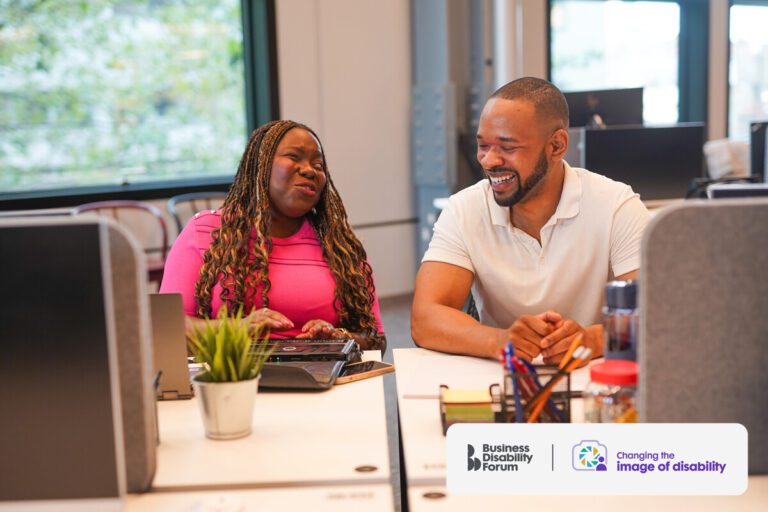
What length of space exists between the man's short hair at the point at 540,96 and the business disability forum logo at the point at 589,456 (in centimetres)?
118

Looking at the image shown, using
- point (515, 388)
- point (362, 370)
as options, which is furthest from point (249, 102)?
point (515, 388)

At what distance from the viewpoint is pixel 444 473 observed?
4.08 ft

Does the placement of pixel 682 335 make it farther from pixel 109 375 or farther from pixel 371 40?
pixel 371 40

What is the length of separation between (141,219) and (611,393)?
402cm

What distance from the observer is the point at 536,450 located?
1254 mm

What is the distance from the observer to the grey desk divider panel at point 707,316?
45.1 inches

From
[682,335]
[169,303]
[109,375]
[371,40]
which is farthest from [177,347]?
[371,40]

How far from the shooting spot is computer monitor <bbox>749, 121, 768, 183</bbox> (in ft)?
14.6

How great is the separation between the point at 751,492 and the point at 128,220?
419cm

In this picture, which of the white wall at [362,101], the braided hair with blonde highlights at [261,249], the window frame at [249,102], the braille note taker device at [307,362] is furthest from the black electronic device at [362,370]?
the white wall at [362,101]

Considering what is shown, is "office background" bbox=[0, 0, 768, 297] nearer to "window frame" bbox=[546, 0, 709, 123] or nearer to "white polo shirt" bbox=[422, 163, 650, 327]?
"window frame" bbox=[546, 0, 709, 123]

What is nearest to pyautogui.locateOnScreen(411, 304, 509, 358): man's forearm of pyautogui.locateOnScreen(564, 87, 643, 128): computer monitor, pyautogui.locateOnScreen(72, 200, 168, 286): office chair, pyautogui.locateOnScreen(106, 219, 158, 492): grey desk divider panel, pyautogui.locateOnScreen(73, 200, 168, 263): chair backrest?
pyautogui.locateOnScreen(106, 219, 158, 492): grey desk divider panel

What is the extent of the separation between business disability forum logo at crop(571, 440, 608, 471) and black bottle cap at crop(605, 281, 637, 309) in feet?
0.95
